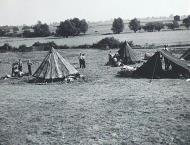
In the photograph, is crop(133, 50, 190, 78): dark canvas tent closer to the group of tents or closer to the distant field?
the group of tents

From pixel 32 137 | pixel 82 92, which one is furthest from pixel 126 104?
pixel 32 137

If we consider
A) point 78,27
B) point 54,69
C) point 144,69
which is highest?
point 78,27

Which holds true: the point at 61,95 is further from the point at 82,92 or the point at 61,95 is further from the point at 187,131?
the point at 187,131

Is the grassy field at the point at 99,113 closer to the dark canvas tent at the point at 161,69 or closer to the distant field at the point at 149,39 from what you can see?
the dark canvas tent at the point at 161,69

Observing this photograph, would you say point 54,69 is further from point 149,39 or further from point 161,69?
point 149,39

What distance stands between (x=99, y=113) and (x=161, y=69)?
10811 mm

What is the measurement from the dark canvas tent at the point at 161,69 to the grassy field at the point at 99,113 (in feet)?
4.95

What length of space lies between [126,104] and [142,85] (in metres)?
5.18

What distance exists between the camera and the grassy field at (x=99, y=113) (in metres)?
12.3

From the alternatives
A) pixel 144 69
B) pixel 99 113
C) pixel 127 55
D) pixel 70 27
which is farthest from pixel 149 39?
pixel 99 113

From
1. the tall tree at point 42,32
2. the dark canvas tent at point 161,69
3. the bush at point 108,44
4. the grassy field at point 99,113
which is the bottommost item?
the grassy field at point 99,113

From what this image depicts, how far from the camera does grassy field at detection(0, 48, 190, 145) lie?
12.3 metres

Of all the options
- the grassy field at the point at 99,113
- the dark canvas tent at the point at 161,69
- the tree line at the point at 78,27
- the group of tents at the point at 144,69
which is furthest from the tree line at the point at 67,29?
the grassy field at the point at 99,113

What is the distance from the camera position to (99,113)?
1561cm
